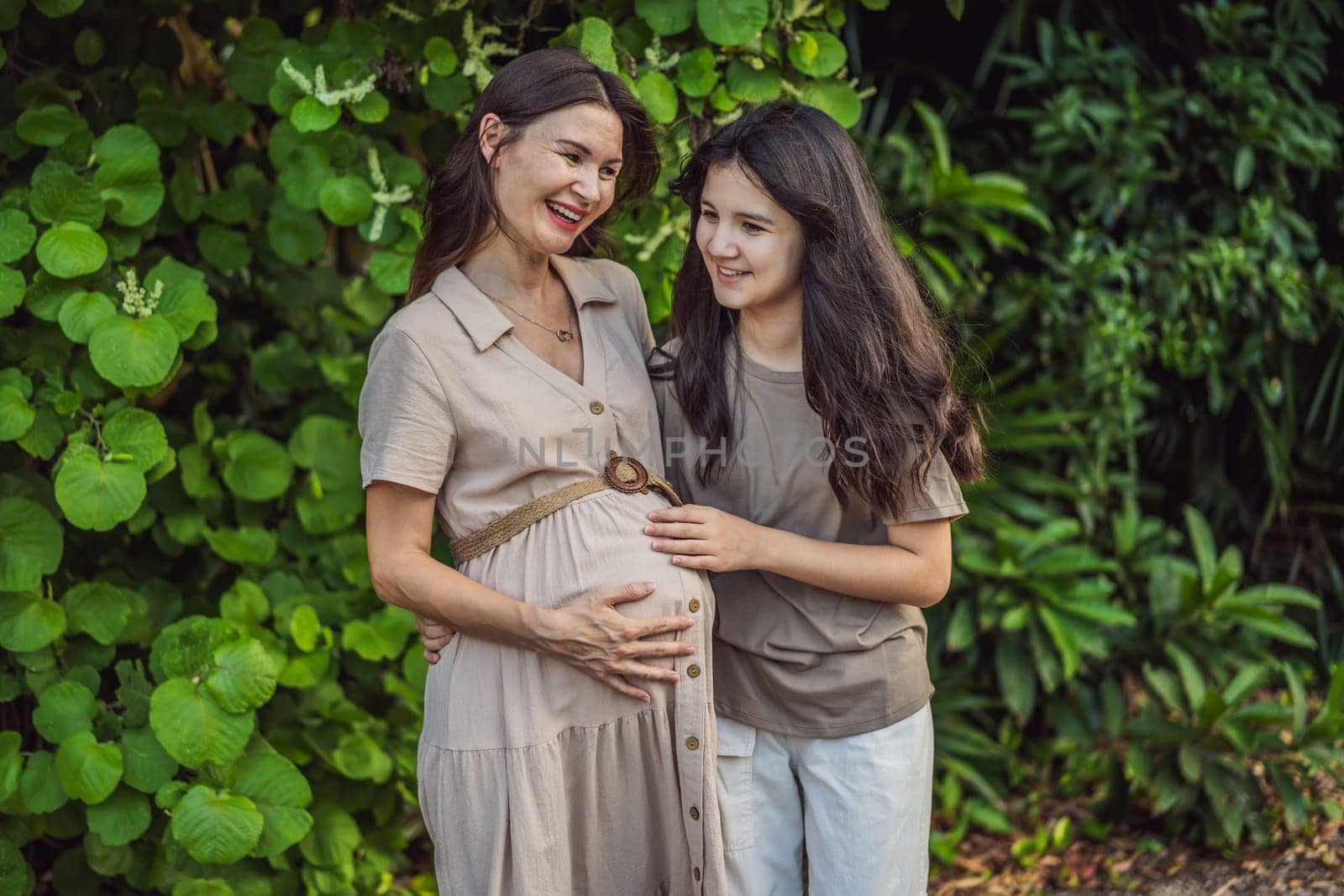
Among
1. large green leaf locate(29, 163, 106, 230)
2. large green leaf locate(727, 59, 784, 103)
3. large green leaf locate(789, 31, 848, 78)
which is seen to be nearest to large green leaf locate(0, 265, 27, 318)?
large green leaf locate(29, 163, 106, 230)

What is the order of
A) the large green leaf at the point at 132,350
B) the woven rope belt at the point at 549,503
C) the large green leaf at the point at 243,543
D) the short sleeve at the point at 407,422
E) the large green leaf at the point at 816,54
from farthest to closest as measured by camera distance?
the large green leaf at the point at 243,543 → the large green leaf at the point at 816,54 → the large green leaf at the point at 132,350 → the woven rope belt at the point at 549,503 → the short sleeve at the point at 407,422

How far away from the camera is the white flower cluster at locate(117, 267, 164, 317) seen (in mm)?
2148

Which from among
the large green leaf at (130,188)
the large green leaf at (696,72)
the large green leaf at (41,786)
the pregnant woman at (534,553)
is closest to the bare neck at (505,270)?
the pregnant woman at (534,553)

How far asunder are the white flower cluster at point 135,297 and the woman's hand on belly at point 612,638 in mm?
1065

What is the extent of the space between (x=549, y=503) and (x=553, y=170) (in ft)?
1.60

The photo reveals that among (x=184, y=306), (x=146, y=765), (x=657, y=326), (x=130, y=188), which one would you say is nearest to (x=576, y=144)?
(x=657, y=326)

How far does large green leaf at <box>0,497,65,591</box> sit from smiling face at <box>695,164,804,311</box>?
1.37m

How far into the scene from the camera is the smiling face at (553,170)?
1.71m

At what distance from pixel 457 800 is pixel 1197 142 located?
3.16 meters

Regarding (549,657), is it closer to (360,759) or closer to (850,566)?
(850,566)

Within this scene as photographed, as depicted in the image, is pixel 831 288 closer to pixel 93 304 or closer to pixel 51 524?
pixel 93 304

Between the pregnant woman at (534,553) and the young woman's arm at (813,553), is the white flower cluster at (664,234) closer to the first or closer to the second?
the pregnant woman at (534,553)

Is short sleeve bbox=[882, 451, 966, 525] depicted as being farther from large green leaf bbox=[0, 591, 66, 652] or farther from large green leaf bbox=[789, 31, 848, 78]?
large green leaf bbox=[0, 591, 66, 652]

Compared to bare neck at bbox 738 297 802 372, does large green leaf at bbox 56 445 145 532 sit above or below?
below
